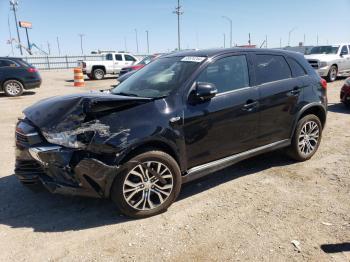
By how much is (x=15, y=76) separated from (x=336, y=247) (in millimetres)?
13442

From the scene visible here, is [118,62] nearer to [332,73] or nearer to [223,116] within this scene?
[332,73]

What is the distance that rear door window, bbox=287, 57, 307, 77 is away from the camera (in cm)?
488

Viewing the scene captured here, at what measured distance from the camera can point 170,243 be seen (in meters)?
3.10

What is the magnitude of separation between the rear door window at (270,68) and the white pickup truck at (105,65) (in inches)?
708

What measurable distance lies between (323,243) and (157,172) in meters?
1.77

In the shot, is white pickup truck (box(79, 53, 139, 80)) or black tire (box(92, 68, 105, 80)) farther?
black tire (box(92, 68, 105, 80))

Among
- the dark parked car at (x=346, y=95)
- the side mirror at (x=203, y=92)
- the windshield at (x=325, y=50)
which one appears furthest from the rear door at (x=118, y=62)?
the side mirror at (x=203, y=92)

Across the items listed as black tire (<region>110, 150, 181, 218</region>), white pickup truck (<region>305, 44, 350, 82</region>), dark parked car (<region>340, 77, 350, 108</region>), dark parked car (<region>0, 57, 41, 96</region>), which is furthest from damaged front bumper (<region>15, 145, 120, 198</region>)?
white pickup truck (<region>305, 44, 350, 82</region>)

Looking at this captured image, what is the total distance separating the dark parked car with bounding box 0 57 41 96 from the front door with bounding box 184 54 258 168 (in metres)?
A: 11.6

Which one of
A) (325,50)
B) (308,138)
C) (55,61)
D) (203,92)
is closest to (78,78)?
(325,50)

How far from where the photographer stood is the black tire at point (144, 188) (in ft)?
10.9

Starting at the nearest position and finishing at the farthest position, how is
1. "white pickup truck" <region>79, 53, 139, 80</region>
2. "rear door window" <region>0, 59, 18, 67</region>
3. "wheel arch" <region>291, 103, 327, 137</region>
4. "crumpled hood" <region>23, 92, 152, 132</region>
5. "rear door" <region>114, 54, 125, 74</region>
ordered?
"crumpled hood" <region>23, 92, 152, 132</region>, "wheel arch" <region>291, 103, 327, 137</region>, "rear door window" <region>0, 59, 18, 67</region>, "white pickup truck" <region>79, 53, 139, 80</region>, "rear door" <region>114, 54, 125, 74</region>

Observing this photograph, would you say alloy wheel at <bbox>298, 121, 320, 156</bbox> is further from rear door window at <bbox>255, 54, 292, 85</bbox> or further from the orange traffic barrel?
the orange traffic barrel

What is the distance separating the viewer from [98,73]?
857 inches
